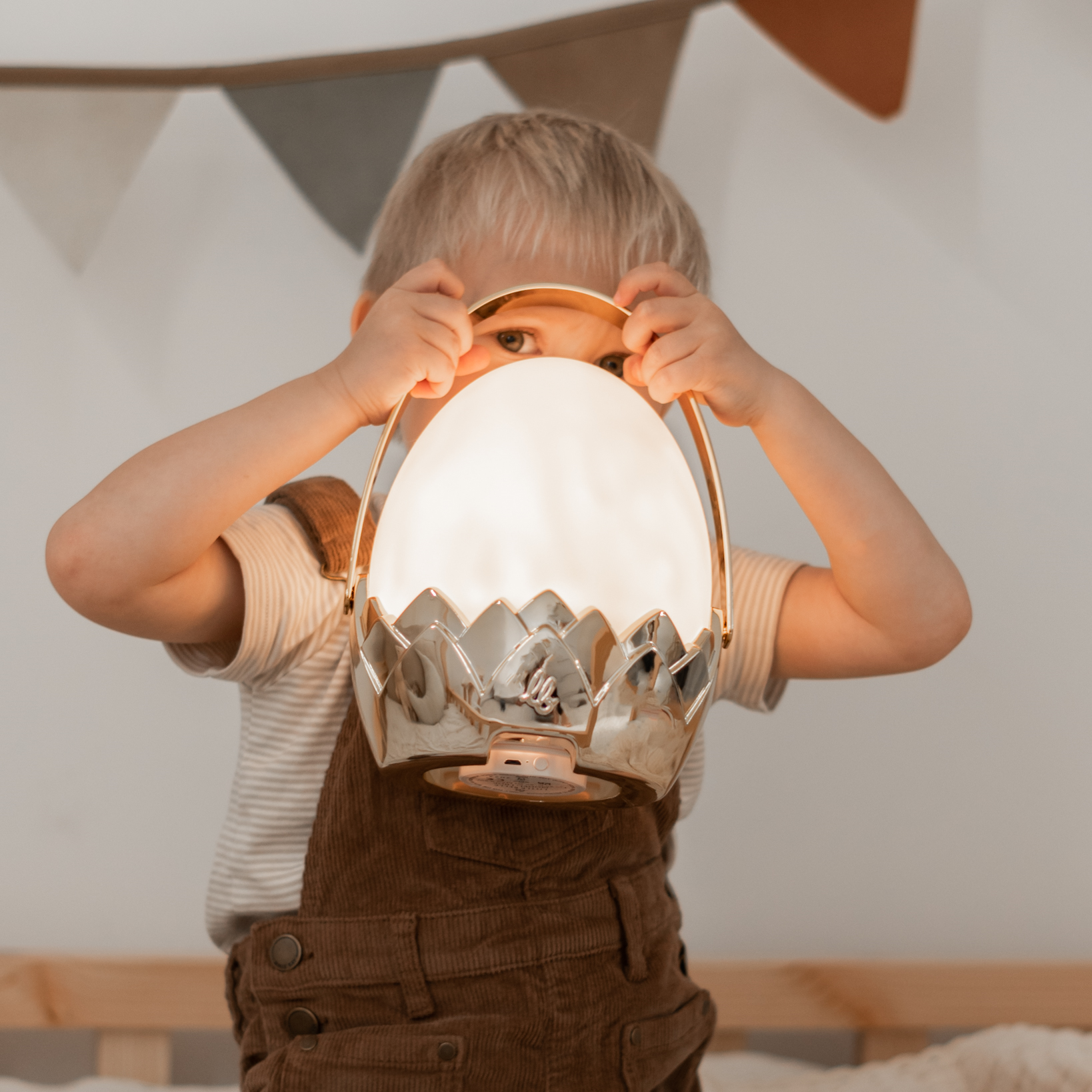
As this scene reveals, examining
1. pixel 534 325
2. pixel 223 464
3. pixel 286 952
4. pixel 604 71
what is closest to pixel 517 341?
pixel 534 325

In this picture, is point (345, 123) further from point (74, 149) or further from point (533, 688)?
point (533, 688)

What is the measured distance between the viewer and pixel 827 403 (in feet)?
3.51

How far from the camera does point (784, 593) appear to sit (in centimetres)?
72

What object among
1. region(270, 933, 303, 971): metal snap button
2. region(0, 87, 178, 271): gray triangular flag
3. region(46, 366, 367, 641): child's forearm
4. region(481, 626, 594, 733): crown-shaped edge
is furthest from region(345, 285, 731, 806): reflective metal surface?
region(0, 87, 178, 271): gray triangular flag

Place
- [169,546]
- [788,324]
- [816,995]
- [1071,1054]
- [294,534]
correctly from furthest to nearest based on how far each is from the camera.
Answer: [788,324] → [816,995] → [1071,1054] → [294,534] → [169,546]

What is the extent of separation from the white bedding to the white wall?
169mm

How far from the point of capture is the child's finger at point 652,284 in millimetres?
553

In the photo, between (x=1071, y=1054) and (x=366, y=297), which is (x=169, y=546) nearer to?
(x=366, y=297)

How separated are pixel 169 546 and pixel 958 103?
3.01 ft

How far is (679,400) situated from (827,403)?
56 centimetres

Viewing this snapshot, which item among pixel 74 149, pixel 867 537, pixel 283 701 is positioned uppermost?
pixel 74 149

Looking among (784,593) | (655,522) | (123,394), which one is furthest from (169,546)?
(123,394)

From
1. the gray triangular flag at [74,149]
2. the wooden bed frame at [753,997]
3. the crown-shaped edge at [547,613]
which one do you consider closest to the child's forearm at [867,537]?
the crown-shaped edge at [547,613]

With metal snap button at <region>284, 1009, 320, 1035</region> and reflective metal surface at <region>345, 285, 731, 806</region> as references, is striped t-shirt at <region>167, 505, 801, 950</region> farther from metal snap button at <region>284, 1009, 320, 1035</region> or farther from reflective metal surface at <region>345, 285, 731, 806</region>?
reflective metal surface at <region>345, 285, 731, 806</region>
